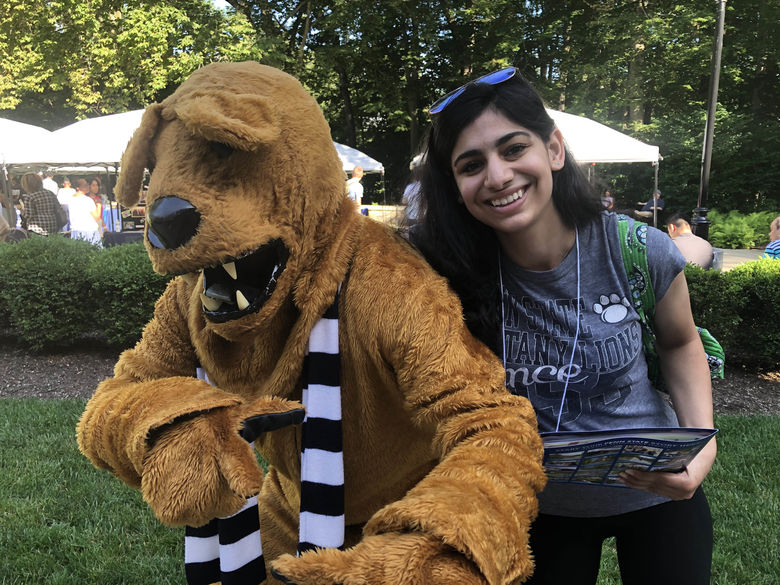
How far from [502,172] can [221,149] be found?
2.38 ft

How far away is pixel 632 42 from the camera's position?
17.6 metres

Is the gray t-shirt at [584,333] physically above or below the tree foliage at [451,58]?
below

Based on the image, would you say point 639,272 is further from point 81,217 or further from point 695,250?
point 81,217

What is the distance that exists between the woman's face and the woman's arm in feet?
1.61

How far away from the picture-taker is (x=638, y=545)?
70.7 inches

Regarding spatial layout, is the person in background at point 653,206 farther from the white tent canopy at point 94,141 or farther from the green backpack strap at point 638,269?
the green backpack strap at point 638,269

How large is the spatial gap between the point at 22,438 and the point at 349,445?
4066mm

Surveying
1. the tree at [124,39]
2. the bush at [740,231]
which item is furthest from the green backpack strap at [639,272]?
the bush at [740,231]

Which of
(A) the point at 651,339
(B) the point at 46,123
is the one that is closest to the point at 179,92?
(A) the point at 651,339

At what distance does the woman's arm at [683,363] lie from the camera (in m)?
1.72

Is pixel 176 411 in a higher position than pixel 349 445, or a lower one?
higher

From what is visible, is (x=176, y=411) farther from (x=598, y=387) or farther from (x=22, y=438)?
(x=22, y=438)

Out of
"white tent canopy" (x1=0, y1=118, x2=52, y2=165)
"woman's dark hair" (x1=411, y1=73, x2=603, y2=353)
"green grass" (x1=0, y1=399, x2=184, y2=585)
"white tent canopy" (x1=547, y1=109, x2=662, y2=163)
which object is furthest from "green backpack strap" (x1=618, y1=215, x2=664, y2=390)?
"white tent canopy" (x1=0, y1=118, x2=52, y2=165)

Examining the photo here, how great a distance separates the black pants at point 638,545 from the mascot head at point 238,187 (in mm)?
1195
